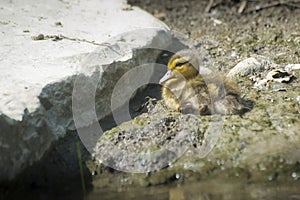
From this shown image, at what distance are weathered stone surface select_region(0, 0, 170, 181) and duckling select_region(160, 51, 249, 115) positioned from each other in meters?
0.44

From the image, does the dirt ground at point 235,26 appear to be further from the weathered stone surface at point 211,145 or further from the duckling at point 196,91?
the weathered stone surface at point 211,145

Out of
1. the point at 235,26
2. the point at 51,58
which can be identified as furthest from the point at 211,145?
the point at 235,26

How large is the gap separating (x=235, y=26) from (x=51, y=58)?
2.45 m

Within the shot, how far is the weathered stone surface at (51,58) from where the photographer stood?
13.0ft

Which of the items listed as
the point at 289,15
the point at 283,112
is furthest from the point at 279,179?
the point at 289,15

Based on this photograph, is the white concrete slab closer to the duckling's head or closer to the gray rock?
the duckling's head

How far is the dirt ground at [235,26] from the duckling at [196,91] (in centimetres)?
89

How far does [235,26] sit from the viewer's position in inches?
256

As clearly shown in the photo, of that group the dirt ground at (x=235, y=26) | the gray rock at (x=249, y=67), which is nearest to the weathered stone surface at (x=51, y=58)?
the dirt ground at (x=235, y=26)

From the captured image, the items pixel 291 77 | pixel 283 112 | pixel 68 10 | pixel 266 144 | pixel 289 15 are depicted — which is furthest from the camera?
pixel 289 15

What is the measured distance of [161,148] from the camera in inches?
168

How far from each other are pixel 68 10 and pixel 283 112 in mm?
2614

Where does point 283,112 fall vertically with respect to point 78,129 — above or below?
above

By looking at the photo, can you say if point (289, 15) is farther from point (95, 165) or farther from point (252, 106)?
point (95, 165)
